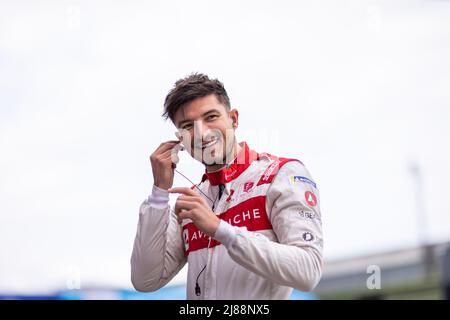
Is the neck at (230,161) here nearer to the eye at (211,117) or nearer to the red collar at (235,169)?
the red collar at (235,169)

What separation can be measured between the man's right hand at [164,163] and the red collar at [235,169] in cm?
19

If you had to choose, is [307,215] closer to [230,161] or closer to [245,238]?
[245,238]

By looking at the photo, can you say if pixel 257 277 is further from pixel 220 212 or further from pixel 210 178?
pixel 210 178

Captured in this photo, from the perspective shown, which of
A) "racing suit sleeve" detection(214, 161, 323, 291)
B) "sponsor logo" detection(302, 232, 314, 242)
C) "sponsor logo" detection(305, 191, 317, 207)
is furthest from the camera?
"sponsor logo" detection(305, 191, 317, 207)

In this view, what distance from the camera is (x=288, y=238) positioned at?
2365 millimetres

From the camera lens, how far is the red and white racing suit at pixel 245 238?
226 centimetres

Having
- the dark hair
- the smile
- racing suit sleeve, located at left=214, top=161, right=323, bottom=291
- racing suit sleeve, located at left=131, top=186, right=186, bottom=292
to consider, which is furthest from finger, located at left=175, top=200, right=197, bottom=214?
the dark hair

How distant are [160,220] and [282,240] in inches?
20.5

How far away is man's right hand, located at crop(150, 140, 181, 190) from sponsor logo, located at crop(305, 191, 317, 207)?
1.82ft

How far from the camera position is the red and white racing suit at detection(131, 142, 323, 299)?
2.26 m

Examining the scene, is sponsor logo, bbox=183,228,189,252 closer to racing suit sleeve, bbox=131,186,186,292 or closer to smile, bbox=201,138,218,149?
racing suit sleeve, bbox=131,186,186,292

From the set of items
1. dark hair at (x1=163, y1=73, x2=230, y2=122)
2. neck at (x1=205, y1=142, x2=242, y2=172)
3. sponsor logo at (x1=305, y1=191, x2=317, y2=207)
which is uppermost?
dark hair at (x1=163, y1=73, x2=230, y2=122)

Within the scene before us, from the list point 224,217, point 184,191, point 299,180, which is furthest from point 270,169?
point 184,191

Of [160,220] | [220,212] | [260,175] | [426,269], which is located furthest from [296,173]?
[426,269]
